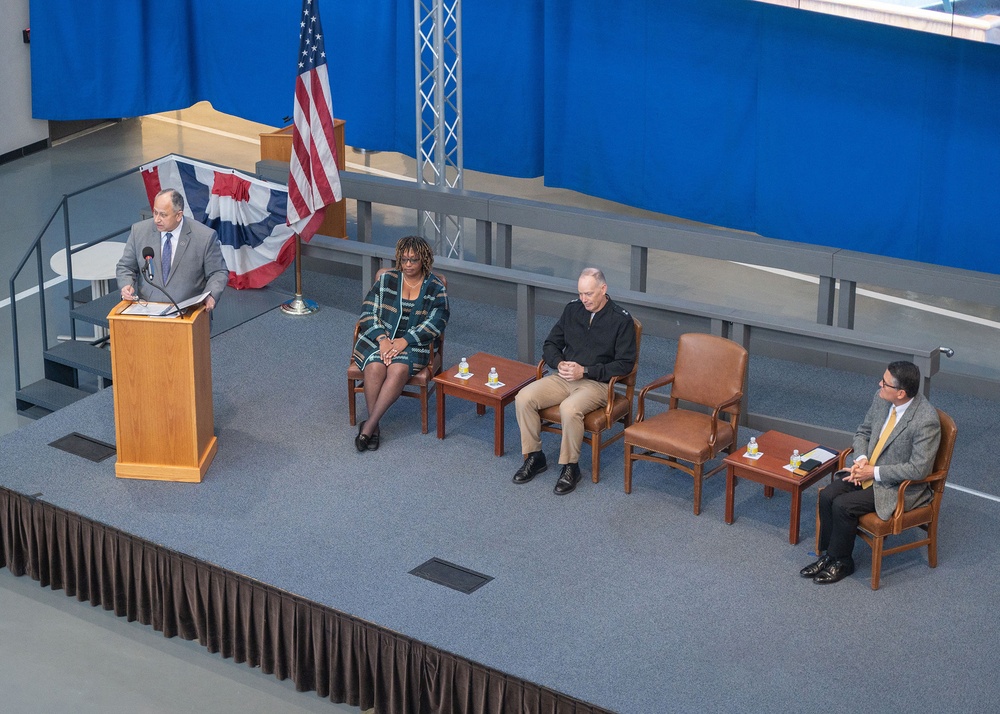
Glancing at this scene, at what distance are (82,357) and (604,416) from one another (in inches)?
132

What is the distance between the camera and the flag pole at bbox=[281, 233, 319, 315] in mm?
8945

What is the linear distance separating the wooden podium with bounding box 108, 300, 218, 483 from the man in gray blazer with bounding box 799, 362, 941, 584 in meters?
3.07

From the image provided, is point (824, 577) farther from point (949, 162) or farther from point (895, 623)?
point (949, 162)

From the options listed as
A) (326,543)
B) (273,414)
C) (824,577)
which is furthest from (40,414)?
(824,577)

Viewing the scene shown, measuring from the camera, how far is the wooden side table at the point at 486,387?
719 centimetres

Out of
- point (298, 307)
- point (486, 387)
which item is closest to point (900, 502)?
point (486, 387)

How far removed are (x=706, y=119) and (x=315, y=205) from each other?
11.4ft

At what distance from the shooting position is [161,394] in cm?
676

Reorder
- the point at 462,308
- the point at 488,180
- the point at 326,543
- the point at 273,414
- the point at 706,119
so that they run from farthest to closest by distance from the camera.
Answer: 1. the point at 488,180
2. the point at 706,119
3. the point at 462,308
4. the point at 273,414
5. the point at 326,543

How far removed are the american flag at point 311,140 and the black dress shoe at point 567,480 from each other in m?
2.78

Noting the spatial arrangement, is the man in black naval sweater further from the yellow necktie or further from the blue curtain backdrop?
the blue curtain backdrop

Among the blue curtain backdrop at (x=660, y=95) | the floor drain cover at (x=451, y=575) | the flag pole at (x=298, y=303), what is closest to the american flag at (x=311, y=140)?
the flag pole at (x=298, y=303)

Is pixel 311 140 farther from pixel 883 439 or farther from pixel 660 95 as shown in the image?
pixel 883 439

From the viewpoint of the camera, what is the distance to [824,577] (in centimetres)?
611
